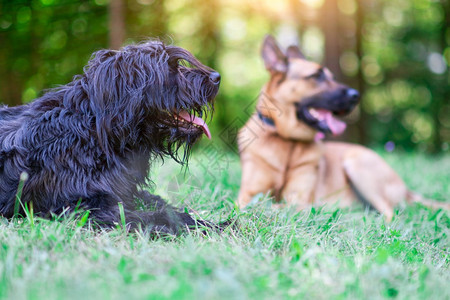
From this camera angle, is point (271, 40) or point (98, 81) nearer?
point (98, 81)

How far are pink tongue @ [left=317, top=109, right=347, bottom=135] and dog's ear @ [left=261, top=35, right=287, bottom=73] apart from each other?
0.64 m

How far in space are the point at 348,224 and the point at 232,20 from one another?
12.3 m

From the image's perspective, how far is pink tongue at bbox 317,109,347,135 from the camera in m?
Answer: 4.36

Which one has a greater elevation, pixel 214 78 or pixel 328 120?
pixel 214 78

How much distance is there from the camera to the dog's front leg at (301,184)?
14.0 ft

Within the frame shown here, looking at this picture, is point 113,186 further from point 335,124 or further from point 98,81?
point 335,124

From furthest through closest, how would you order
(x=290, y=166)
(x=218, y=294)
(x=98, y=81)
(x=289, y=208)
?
(x=290, y=166) < (x=289, y=208) < (x=98, y=81) < (x=218, y=294)

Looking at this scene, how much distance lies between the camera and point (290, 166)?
4363 millimetres

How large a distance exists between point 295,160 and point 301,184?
0.85 ft

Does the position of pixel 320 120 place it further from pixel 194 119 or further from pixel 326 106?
pixel 194 119

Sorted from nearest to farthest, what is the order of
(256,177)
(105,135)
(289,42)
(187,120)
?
(105,135) → (187,120) → (256,177) → (289,42)

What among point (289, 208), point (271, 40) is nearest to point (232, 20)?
point (271, 40)

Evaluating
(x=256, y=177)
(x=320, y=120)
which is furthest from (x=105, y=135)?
(x=320, y=120)

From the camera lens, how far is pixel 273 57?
183 inches
